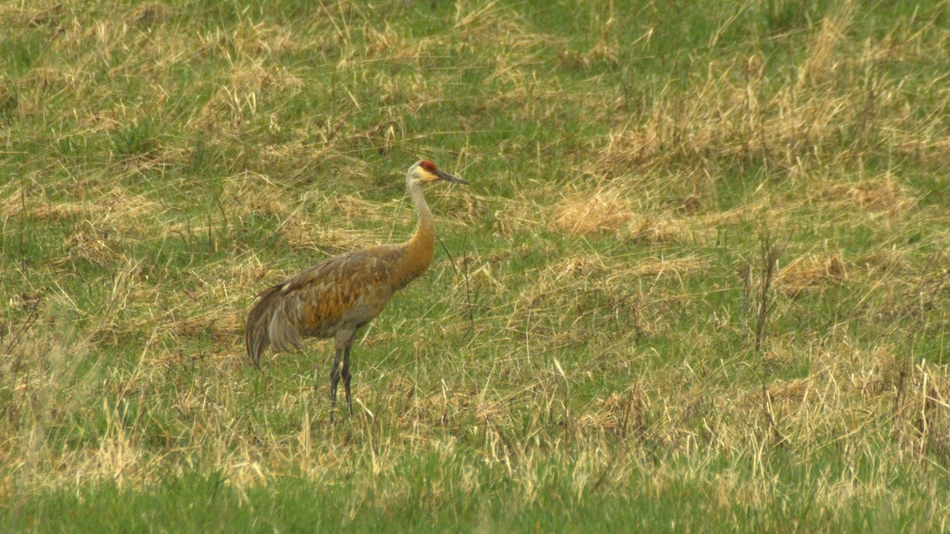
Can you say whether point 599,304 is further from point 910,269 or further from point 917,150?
point 917,150

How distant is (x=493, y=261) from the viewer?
31.4 feet

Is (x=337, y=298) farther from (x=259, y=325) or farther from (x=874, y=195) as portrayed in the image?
(x=874, y=195)

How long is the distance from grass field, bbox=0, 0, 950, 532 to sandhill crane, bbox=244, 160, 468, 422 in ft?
0.81

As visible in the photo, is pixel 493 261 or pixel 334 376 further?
pixel 493 261

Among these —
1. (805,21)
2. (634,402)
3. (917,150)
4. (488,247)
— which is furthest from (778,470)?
(805,21)

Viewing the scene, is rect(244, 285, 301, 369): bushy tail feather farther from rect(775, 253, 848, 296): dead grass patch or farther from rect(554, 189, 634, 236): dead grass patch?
rect(775, 253, 848, 296): dead grass patch

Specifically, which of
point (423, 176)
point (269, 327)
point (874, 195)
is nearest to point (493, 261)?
point (423, 176)

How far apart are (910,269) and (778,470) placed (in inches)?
157

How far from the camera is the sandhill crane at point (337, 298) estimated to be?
7.79 metres

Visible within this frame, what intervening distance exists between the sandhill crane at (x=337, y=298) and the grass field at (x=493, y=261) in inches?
9.7

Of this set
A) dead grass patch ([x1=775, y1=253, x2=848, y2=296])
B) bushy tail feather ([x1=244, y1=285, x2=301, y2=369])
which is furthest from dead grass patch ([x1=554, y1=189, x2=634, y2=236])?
bushy tail feather ([x1=244, y1=285, x2=301, y2=369])

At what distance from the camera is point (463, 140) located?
1141cm

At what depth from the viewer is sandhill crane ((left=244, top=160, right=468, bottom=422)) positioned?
7785 mm

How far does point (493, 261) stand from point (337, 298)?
6.64 ft
